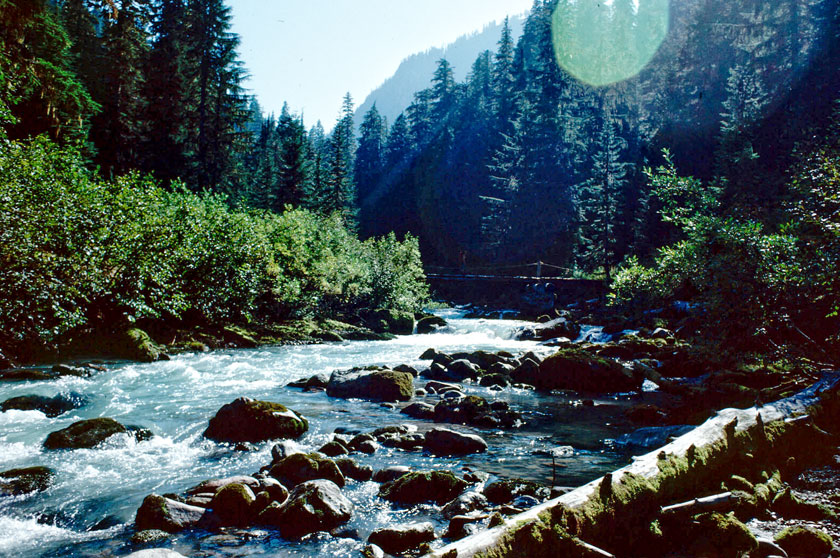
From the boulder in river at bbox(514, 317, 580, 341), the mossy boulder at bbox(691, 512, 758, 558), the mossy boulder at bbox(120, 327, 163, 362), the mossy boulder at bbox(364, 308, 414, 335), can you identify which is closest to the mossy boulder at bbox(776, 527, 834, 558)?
the mossy boulder at bbox(691, 512, 758, 558)

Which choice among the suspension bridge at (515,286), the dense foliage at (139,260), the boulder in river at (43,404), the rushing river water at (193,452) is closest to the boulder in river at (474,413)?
the rushing river water at (193,452)

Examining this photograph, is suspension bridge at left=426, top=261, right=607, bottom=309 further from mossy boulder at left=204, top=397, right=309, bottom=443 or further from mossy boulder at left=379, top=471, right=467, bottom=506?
mossy boulder at left=379, top=471, right=467, bottom=506

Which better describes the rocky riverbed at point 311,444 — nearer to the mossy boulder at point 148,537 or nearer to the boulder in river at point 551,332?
the mossy boulder at point 148,537

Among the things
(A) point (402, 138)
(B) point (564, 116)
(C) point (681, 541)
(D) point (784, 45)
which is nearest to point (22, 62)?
(C) point (681, 541)

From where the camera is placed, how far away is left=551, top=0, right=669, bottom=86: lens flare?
69750 mm

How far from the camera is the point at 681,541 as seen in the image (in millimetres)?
4930

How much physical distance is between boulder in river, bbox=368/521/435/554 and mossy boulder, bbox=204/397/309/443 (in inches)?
176

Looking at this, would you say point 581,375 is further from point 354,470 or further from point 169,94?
point 169,94

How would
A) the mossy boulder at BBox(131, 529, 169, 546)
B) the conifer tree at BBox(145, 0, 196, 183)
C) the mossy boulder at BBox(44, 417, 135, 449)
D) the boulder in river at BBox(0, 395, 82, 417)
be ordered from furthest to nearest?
1. the conifer tree at BBox(145, 0, 196, 183)
2. the boulder in river at BBox(0, 395, 82, 417)
3. the mossy boulder at BBox(44, 417, 135, 449)
4. the mossy boulder at BBox(131, 529, 169, 546)

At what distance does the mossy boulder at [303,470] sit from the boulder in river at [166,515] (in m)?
1.36

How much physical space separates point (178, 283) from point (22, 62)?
9.92 m

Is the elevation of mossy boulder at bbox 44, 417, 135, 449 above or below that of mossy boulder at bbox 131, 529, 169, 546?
above

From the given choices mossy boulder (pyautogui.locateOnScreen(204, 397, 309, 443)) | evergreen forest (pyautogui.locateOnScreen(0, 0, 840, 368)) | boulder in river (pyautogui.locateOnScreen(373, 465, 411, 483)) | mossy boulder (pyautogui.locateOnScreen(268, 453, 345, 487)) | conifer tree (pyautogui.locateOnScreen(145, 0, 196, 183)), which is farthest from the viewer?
conifer tree (pyautogui.locateOnScreen(145, 0, 196, 183))

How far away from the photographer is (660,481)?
516 centimetres
